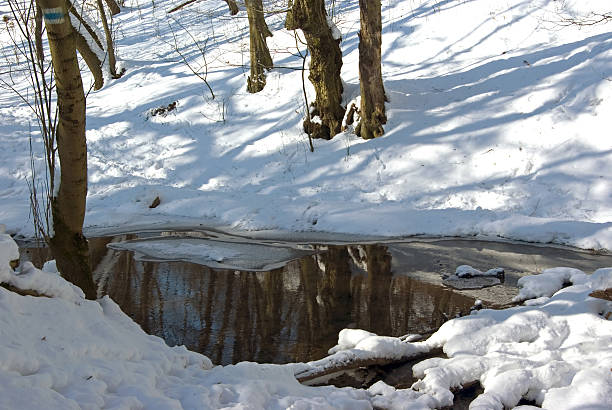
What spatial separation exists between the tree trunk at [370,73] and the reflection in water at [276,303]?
412cm

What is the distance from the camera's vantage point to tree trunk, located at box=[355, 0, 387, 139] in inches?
432

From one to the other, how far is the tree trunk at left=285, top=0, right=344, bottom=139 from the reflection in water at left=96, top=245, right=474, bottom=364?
4608mm

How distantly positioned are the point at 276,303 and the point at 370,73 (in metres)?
6.11

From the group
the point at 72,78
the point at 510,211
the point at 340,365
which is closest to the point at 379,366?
the point at 340,365

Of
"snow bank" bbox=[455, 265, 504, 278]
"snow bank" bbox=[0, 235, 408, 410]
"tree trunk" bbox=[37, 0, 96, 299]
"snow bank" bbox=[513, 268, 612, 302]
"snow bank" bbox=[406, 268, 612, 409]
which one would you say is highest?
"tree trunk" bbox=[37, 0, 96, 299]

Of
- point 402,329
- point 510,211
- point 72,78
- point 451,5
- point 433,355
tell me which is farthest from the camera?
point 451,5

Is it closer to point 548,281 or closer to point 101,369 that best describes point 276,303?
point 548,281

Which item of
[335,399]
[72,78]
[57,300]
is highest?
[72,78]

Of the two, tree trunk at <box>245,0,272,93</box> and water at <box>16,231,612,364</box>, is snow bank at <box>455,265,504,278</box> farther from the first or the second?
tree trunk at <box>245,0,272,93</box>

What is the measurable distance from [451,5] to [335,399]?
13.4m

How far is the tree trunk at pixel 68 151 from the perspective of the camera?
14.2 ft

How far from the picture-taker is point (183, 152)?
1323 cm

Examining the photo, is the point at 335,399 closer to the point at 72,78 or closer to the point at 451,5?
the point at 72,78

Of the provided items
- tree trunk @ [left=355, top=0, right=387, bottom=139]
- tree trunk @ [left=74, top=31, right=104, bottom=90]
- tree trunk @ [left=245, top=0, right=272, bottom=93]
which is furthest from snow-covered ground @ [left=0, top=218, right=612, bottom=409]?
tree trunk @ [left=74, top=31, right=104, bottom=90]
